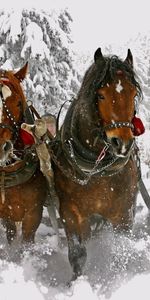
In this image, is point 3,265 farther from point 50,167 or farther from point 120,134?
point 120,134

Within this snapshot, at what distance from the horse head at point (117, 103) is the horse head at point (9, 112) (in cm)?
83

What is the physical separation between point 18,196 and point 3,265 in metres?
0.67

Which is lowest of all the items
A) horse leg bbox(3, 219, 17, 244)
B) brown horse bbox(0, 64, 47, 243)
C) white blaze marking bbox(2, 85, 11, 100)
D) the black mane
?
horse leg bbox(3, 219, 17, 244)

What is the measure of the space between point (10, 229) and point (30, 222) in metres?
0.23

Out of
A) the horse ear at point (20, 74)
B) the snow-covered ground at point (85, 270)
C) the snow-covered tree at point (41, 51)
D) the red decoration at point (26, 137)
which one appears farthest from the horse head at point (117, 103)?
the snow-covered tree at point (41, 51)

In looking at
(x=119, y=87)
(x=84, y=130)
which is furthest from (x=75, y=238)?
(x=119, y=87)

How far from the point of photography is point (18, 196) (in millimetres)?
4184

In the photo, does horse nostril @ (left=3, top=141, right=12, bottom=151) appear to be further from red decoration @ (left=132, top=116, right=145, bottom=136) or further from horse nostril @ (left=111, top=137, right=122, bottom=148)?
red decoration @ (left=132, top=116, right=145, bottom=136)

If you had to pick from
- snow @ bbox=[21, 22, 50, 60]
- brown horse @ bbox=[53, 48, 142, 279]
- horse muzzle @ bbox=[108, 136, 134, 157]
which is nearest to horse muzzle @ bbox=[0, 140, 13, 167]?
brown horse @ bbox=[53, 48, 142, 279]

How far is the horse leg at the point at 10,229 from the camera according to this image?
4332mm

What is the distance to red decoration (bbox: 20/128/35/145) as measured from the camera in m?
3.99

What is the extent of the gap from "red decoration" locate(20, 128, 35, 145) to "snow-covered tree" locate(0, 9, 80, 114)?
7833mm

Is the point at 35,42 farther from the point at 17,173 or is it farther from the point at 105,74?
the point at 105,74

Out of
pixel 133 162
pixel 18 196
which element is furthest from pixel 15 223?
pixel 133 162
